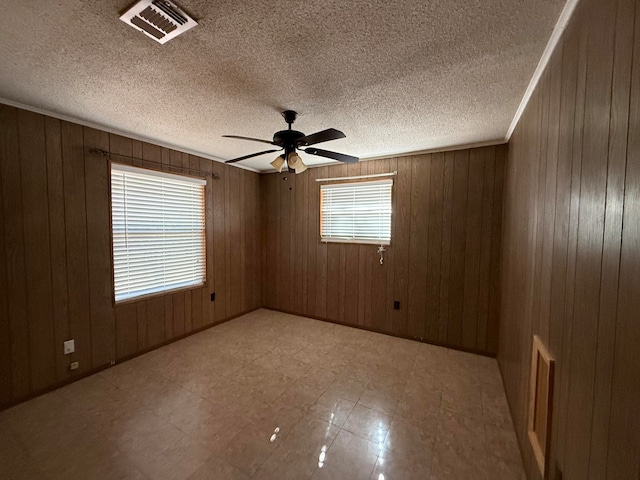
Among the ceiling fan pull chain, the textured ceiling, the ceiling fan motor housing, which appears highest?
the textured ceiling

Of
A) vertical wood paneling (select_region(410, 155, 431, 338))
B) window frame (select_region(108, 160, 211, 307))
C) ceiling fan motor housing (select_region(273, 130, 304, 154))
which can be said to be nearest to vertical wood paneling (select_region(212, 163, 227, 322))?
window frame (select_region(108, 160, 211, 307))

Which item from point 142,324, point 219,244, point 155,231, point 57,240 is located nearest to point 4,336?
point 57,240

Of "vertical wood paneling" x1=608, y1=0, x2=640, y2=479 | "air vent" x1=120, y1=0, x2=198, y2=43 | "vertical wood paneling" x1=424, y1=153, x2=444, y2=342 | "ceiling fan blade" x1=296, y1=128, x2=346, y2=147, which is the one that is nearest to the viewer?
"vertical wood paneling" x1=608, y1=0, x2=640, y2=479

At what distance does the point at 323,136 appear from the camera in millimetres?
1799

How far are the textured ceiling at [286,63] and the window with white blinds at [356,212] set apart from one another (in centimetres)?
111

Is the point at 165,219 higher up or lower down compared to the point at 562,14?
lower down

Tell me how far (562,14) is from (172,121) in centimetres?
276

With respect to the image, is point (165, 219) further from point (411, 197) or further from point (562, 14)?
point (562, 14)

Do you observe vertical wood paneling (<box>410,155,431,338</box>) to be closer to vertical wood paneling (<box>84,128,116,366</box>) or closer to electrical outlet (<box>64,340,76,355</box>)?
vertical wood paneling (<box>84,128,116,366</box>)

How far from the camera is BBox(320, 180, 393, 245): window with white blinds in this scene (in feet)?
11.4

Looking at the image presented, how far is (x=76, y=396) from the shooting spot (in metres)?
2.18

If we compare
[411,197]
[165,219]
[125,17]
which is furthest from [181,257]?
[411,197]

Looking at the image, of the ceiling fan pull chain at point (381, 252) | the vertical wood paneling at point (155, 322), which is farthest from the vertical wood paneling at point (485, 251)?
the vertical wood paneling at point (155, 322)

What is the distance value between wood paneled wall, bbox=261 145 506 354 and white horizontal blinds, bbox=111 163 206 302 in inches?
55.4
